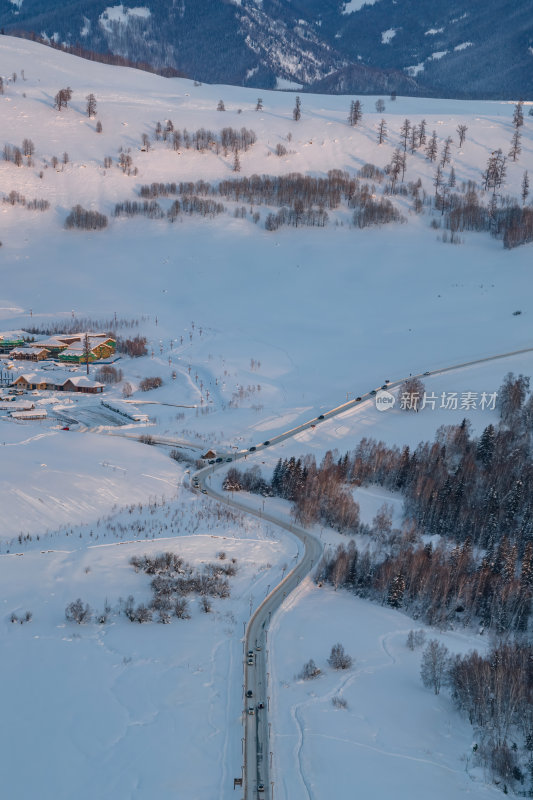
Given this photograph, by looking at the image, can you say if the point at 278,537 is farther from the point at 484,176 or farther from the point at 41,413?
the point at 484,176

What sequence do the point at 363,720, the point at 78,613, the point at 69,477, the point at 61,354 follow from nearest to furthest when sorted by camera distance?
the point at 363,720
the point at 78,613
the point at 69,477
the point at 61,354

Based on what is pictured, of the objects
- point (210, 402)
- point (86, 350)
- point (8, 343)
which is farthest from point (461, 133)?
point (8, 343)

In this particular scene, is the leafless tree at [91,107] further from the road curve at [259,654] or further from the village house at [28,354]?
the road curve at [259,654]

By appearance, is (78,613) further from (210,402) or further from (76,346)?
(76,346)

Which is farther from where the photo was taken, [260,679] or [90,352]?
[90,352]

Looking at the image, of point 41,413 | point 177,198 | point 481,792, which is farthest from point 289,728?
point 177,198

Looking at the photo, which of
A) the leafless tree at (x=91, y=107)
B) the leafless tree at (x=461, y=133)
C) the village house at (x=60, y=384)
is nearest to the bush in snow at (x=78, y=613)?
the village house at (x=60, y=384)

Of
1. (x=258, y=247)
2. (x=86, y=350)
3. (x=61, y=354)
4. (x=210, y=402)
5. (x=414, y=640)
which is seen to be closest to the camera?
(x=414, y=640)
